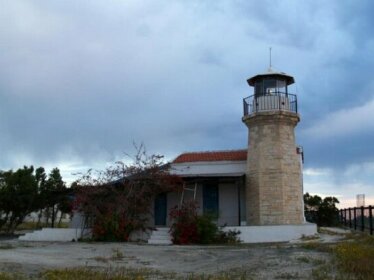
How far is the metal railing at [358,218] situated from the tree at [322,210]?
701 millimetres

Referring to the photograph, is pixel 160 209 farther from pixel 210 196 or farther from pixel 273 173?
pixel 273 173

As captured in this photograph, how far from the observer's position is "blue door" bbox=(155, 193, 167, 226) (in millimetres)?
24812

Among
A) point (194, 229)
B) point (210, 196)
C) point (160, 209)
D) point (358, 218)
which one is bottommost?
point (194, 229)

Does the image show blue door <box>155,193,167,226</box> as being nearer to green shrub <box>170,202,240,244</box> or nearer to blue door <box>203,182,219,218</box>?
blue door <box>203,182,219,218</box>

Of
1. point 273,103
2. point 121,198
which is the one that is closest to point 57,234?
point 121,198

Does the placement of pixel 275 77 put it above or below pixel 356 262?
above

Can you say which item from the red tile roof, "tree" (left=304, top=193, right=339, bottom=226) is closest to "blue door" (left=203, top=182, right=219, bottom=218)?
the red tile roof

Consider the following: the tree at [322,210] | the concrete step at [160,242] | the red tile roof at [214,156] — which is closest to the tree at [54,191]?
the red tile roof at [214,156]

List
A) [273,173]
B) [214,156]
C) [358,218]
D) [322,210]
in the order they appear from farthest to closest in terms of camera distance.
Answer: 1. [322,210]
2. [214,156]
3. [358,218]
4. [273,173]

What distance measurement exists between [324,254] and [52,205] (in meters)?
17.9

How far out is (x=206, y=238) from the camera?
20.1m

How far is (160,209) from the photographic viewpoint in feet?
82.0

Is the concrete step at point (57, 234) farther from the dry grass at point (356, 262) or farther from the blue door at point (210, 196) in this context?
the dry grass at point (356, 262)

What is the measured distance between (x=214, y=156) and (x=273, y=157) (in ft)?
13.4
